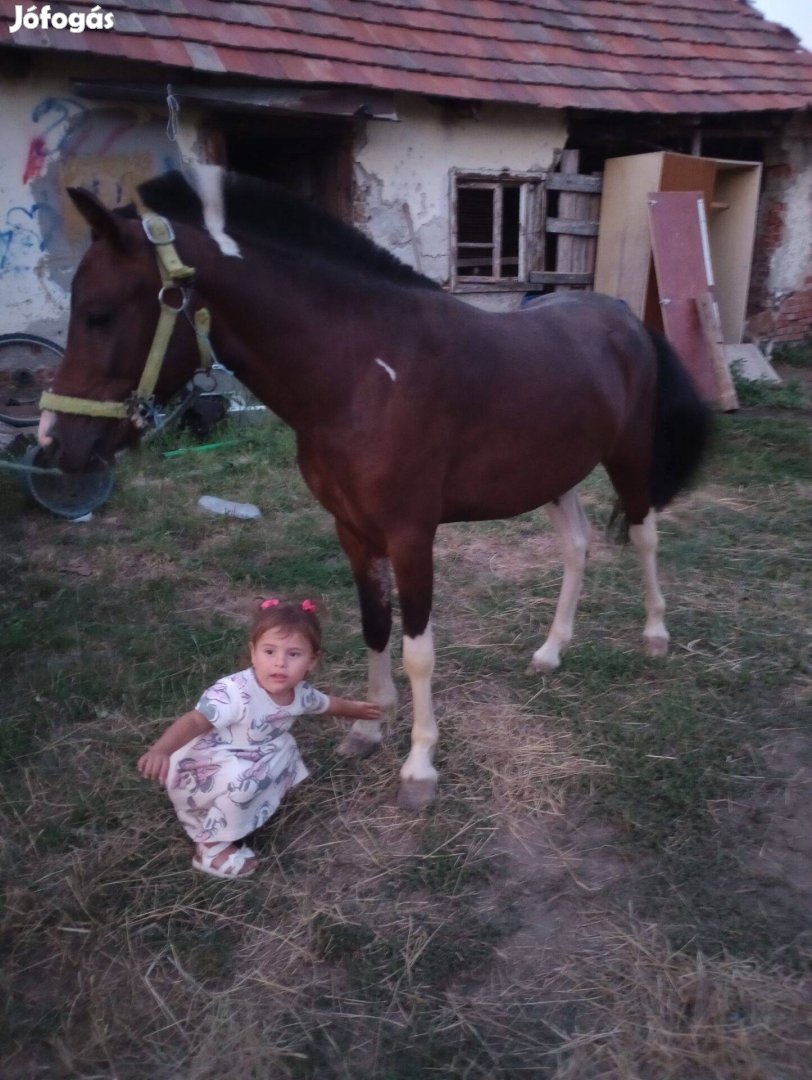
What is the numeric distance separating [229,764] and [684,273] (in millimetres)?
6833

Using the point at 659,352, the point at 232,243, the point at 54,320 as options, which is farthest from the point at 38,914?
the point at 54,320

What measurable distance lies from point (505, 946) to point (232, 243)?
1.89 meters

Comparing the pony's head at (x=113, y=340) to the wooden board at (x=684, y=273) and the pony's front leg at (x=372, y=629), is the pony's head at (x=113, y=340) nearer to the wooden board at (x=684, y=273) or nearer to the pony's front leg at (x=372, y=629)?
the pony's front leg at (x=372, y=629)

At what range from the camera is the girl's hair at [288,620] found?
7.43 feet

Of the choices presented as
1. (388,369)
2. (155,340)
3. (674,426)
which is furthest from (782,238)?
(155,340)

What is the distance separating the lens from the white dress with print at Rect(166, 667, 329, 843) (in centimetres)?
229

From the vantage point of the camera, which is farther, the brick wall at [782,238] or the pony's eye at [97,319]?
the brick wall at [782,238]

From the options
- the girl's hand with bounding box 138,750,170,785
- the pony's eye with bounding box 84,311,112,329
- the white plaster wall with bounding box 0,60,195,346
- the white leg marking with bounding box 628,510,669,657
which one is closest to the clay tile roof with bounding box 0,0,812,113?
the white plaster wall with bounding box 0,60,195,346

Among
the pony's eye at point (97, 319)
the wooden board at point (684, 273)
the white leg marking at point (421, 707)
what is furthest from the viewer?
the wooden board at point (684, 273)

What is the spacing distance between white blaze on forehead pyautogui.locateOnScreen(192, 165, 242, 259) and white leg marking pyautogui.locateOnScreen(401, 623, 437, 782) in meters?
1.23

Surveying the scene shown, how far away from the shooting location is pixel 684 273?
7660 mm

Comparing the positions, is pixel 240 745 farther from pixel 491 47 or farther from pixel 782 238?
pixel 782 238

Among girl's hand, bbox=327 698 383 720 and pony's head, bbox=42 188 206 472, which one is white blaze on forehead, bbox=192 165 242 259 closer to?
pony's head, bbox=42 188 206 472

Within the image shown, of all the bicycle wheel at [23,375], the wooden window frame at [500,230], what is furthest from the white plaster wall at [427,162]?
the bicycle wheel at [23,375]
